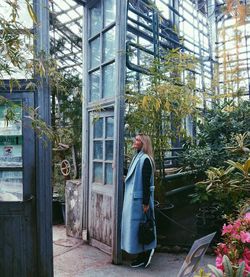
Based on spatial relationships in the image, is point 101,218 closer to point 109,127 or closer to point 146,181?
point 146,181

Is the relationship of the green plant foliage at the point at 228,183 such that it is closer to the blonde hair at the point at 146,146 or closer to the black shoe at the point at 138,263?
the blonde hair at the point at 146,146

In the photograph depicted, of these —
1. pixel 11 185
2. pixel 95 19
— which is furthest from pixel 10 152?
pixel 95 19

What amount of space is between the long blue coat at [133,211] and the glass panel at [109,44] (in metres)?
1.22

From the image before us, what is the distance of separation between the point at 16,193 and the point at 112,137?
1.34m

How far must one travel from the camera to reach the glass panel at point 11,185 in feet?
8.55

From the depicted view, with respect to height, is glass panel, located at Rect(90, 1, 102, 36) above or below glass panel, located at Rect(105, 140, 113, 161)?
above

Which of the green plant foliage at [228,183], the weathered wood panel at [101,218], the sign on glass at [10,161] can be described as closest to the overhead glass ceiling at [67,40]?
the weathered wood panel at [101,218]

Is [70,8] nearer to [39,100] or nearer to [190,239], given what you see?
[39,100]

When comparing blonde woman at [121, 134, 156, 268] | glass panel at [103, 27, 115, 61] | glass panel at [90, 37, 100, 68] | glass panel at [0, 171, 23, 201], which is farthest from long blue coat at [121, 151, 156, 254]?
glass panel at [90, 37, 100, 68]

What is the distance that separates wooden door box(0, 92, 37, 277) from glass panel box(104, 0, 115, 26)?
1.55 meters

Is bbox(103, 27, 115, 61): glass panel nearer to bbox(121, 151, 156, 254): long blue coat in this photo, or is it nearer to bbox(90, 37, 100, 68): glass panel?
bbox(90, 37, 100, 68): glass panel

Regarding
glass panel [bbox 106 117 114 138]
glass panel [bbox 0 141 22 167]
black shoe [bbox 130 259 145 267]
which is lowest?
black shoe [bbox 130 259 145 267]

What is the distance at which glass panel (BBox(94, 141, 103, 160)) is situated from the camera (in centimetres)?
392

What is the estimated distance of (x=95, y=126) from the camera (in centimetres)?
404
